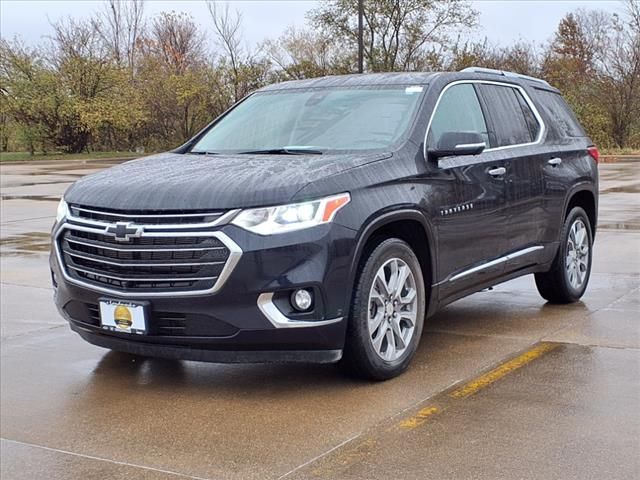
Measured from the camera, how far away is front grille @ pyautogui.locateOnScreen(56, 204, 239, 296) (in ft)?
14.6

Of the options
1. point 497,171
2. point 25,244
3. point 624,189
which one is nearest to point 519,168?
point 497,171

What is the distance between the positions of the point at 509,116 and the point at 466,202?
1195 millimetres

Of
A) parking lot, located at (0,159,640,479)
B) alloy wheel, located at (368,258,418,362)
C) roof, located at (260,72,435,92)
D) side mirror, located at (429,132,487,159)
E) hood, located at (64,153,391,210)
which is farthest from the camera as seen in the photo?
roof, located at (260,72,435,92)

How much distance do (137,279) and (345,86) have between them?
7.25 feet

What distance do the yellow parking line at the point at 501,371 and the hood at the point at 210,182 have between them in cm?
138

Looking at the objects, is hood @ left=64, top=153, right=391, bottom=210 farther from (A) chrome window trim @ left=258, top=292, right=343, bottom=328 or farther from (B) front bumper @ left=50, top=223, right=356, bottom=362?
(A) chrome window trim @ left=258, top=292, right=343, bottom=328

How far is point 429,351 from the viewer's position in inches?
224

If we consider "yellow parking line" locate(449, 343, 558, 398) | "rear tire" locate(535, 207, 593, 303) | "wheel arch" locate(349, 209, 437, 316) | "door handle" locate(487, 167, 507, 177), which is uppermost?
"door handle" locate(487, 167, 507, 177)

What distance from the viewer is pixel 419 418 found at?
438cm

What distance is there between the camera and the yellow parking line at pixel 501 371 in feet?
15.8

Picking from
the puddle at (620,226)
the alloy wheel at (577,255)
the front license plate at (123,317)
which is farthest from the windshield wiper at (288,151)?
the puddle at (620,226)

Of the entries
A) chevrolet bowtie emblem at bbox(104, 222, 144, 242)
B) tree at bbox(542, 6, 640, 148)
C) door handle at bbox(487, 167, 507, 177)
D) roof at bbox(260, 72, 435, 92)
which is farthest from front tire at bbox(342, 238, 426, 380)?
tree at bbox(542, 6, 640, 148)

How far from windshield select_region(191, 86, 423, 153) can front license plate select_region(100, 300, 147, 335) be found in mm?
1465

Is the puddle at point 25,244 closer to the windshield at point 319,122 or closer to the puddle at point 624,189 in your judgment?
the windshield at point 319,122
